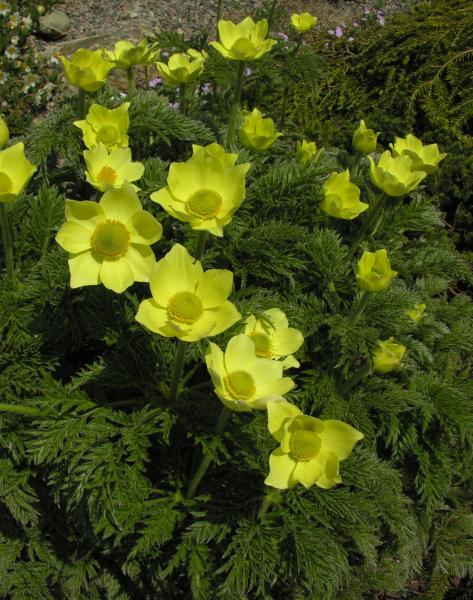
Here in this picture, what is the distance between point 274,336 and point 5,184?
3.36 feet

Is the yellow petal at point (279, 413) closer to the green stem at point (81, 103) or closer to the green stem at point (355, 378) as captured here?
the green stem at point (355, 378)

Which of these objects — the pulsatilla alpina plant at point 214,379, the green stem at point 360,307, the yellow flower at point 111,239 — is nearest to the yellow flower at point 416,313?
the pulsatilla alpina plant at point 214,379

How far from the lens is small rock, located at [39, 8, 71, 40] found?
583cm

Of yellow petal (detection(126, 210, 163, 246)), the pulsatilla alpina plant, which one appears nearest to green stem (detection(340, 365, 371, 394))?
the pulsatilla alpina plant

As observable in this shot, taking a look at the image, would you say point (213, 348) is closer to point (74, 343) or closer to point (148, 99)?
point (74, 343)

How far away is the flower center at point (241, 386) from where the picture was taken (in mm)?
1589

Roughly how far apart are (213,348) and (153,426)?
1.66 feet

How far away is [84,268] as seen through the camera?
1823 mm

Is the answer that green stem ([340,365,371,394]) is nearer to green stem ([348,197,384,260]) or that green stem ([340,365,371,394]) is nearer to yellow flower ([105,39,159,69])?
green stem ([348,197,384,260])

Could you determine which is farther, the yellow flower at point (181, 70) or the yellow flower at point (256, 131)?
the yellow flower at point (181, 70)

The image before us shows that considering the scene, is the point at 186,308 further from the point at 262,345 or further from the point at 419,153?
the point at 419,153

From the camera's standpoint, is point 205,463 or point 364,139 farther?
point 364,139

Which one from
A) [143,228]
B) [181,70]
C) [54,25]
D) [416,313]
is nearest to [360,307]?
[416,313]

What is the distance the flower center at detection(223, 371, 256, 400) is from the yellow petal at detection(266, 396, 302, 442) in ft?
0.32
